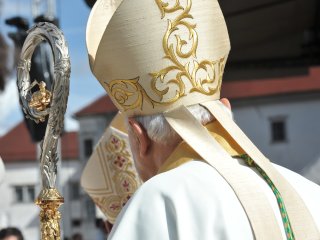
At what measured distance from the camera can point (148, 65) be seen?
2863 millimetres

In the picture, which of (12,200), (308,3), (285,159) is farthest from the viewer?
(12,200)

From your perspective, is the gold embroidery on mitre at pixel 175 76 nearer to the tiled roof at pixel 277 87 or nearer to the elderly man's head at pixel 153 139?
the elderly man's head at pixel 153 139

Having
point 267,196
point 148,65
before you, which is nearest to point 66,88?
point 148,65

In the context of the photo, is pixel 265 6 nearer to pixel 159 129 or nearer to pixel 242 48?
pixel 242 48

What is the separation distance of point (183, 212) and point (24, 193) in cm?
5000

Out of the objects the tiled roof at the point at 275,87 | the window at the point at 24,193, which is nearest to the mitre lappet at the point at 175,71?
the tiled roof at the point at 275,87

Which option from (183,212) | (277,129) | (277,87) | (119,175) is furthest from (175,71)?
(277,129)

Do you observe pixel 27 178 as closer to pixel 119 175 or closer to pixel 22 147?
pixel 22 147

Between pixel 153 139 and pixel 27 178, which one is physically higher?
pixel 27 178

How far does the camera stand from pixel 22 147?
5206cm

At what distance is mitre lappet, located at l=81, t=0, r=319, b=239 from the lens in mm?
2773

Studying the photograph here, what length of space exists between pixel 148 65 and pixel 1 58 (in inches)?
363

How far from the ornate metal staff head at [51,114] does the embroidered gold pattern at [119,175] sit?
1.23 metres

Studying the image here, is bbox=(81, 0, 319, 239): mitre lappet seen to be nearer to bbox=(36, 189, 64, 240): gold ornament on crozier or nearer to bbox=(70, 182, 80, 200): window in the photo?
bbox=(36, 189, 64, 240): gold ornament on crozier
